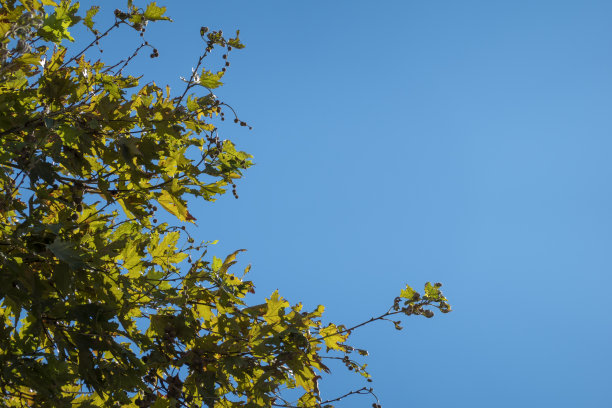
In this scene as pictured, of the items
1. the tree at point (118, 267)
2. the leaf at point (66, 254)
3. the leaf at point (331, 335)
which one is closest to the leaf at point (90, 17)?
the tree at point (118, 267)

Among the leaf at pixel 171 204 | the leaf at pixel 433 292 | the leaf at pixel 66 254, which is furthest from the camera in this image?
the leaf at pixel 171 204

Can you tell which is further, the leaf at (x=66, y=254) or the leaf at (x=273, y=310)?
the leaf at (x=273, y=310)

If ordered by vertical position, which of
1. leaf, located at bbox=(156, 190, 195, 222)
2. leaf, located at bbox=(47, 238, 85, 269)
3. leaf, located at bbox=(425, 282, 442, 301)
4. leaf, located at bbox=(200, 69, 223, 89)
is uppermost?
leaf, located at bbox=(200, 69, 223, 89)

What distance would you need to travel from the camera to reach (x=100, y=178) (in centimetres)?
414

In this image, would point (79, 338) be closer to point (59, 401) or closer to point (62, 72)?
point (59, 401)

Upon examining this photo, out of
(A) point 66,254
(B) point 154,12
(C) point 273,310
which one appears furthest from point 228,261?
(B) point 154,12

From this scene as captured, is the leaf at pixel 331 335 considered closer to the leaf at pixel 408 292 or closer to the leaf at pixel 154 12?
the leaf at pixel 408 292

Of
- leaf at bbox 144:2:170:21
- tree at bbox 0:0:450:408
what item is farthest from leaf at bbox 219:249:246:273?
leaf at bbox 144:2:170:21

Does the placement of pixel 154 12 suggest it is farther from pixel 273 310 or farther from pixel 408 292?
pixel 408 292

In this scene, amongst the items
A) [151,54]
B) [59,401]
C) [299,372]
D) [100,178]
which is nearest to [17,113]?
[100,178]

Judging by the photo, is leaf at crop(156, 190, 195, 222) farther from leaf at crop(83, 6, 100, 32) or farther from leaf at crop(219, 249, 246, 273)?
leaf at crop(83, 6, 100, 32)

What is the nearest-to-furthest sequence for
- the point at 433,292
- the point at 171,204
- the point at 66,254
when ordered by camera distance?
1. the point at 66,254
2. the point at 433,292
3. the point at 171,204

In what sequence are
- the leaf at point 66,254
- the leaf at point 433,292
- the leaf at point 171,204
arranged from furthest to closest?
1. the leaf at point 171,204
2. the leaf at point 433,292
3. the leaf at point 66,254

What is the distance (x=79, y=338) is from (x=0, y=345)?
677 millimetres
